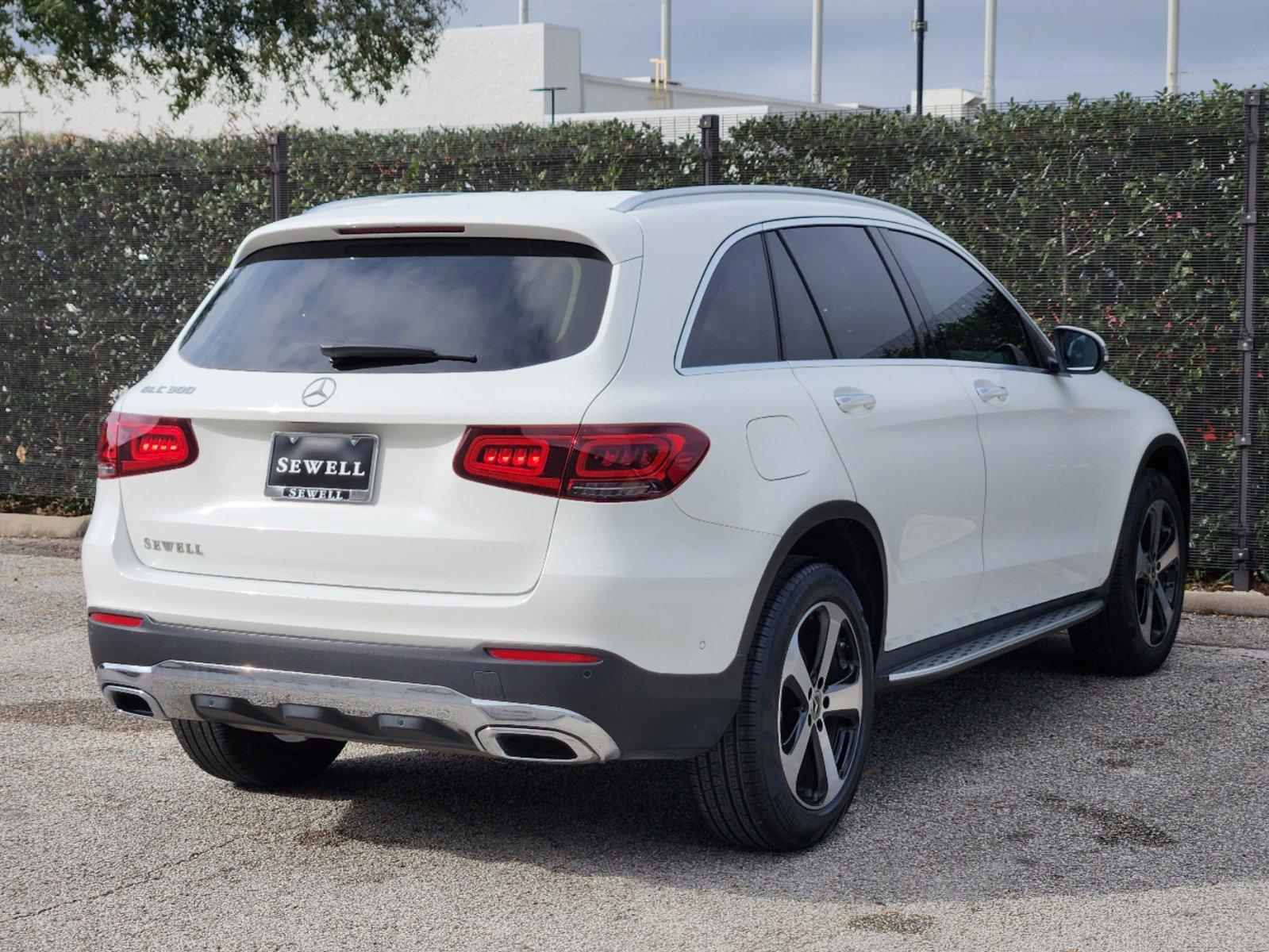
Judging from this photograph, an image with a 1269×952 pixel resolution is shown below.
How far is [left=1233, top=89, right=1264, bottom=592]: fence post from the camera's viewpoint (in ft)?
27.5

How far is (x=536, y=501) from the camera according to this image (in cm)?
395

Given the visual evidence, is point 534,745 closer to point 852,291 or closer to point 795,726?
point 795,726

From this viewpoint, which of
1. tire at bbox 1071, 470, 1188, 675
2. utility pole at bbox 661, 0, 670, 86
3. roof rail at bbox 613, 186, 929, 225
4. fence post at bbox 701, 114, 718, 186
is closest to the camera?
roof rail at bbox 613, 186, 929, 225

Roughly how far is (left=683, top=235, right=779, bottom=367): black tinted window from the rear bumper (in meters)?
0.87

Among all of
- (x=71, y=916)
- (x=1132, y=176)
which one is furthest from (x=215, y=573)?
(x=1132, y=176)

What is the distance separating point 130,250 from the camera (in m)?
11.2

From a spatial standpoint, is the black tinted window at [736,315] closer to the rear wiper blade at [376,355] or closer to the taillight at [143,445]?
the rear wiper blade at [376,355]

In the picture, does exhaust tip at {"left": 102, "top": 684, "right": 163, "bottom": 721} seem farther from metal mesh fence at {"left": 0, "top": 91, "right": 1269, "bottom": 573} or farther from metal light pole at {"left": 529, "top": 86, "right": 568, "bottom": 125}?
metal light pole at {"left": 529, "top": 86, "right": 568, "bottom": 125}

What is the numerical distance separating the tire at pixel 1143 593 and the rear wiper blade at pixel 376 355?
11.7 ft

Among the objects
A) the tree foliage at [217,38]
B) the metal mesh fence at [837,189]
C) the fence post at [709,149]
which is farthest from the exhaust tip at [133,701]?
A: the tree foliage at [217,38]

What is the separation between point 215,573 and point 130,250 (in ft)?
24.6

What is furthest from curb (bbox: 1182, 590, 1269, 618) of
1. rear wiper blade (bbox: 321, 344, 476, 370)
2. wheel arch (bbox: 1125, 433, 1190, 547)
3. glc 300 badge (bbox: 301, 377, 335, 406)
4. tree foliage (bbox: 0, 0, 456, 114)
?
tree foliage (bbox: 0, 0, 456, 114)

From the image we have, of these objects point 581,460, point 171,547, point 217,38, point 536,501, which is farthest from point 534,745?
point 217,38

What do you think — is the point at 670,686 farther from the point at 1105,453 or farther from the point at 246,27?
the point at 246,27
